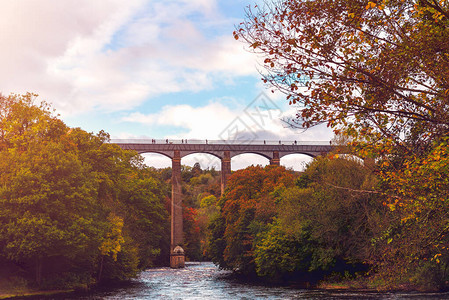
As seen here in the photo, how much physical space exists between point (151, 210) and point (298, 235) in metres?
23.0

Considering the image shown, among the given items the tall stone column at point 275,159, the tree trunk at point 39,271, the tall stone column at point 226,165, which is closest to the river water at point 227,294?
the tree trunk at point 39,271

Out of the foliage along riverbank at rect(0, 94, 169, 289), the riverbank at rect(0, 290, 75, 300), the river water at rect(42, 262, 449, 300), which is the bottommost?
the river water at rect(42, 262, 449, 300)

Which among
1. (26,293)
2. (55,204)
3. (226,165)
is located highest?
(226,165)

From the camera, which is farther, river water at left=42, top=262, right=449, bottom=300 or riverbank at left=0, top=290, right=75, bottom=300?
riverbank at left=0, top=290, right=75, bottom=300

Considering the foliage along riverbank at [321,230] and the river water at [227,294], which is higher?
the foliage along riverbank at [321,230]

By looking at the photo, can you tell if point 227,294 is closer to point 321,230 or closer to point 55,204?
point 321,230

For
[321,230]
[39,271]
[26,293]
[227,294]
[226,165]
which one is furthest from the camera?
[226,165]

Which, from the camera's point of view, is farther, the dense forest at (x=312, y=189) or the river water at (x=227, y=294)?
the river water at (x=227, y=294)

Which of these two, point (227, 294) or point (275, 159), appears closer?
point (227, 294)

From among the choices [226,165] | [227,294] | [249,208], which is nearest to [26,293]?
[227,294]

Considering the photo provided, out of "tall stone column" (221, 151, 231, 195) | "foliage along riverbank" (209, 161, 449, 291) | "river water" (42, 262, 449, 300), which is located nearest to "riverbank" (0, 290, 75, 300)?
"river water" (42, 262, 449, 300)

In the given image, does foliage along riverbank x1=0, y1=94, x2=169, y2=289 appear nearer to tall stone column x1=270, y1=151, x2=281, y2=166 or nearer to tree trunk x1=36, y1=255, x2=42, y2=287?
tree trunk x1=36, y1=255, x2=42, y2=287

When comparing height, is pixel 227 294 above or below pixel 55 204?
below

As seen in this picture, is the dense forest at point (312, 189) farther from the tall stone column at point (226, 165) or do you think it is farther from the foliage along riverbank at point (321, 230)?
the tall stone column at point (226, 165)
